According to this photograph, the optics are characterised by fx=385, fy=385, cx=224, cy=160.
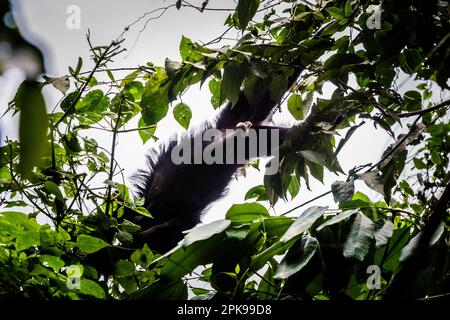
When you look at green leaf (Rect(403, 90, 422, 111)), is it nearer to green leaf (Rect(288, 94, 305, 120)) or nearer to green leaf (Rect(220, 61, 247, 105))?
green leaf (Rect(288, 94, 305, 120))

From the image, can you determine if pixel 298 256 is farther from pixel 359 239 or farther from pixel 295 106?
pixel 295 106

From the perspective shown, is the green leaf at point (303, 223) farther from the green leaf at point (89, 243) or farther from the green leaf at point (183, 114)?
the green leaf at point (183, 114)

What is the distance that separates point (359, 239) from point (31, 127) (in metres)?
0.70

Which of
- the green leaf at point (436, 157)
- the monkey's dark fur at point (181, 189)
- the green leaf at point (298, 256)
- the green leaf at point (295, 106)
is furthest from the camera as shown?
the monkey's dark fur at point (181, 189)

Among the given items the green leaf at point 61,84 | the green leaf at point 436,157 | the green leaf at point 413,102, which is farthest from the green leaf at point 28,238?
the green leaf at point 436,157

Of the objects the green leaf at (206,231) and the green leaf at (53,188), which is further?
the green leaf at (53,188)

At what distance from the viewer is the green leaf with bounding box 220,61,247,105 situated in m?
1.01

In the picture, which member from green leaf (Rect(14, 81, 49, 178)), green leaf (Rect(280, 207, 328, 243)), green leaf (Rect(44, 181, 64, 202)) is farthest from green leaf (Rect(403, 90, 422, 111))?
green leaf (Rect(14, 81, 49, 178))

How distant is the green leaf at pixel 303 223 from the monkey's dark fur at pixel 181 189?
3.60ft

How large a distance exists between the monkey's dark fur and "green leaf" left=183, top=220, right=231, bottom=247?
107 centimetres

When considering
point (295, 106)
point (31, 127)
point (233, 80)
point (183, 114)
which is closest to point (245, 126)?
point (295, 106)

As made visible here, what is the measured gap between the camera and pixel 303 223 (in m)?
0.77

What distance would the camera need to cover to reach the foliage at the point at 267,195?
2.66 ft

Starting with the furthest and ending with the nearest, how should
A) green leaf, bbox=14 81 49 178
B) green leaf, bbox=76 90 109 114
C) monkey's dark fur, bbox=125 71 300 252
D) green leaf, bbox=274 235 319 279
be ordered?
monkey's dark fur, bbox=125 71 300 252
green leaf, bbox=76 90 109 114
green leaf, bbox=274 235 319 279
green leaf, bbox=14 81 49 178
